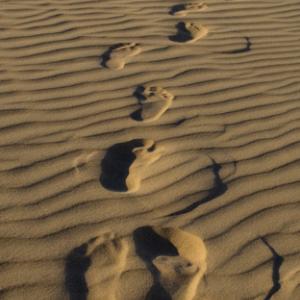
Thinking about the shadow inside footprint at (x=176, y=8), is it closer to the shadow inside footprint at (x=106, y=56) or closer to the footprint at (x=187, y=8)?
the footprint at (x=187, y=8)

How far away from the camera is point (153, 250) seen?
9.11 feet

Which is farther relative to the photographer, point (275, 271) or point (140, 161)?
point (140, 161)

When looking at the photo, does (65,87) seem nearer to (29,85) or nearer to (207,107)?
(29,85)

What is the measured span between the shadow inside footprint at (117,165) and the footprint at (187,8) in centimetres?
216

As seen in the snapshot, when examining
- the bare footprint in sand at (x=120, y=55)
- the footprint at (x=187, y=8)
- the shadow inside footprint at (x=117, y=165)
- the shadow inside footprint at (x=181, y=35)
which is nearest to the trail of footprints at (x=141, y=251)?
the shadow inside footprint at (x=117, y=165)

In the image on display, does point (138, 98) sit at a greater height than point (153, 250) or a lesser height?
greater

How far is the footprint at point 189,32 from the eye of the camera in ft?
16.1

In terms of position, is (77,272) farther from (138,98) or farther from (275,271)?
(138,98)

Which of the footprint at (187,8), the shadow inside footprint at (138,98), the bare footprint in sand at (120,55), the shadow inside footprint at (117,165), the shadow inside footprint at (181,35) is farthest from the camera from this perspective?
the footprint at (187,8)

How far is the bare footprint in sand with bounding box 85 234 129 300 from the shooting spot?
2559 millimetres

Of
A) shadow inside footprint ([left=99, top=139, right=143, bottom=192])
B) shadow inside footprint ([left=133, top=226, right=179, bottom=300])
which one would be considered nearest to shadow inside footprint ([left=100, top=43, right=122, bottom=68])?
shadow inside footprint ([left=99, top=139, right=143, bottom=192])

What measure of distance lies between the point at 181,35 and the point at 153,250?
2591 millimetres

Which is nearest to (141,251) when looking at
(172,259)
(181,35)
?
(172,259)

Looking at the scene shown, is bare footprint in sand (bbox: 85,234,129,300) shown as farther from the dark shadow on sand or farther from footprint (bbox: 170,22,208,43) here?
footprint (bbox: 170,22,208,43)
